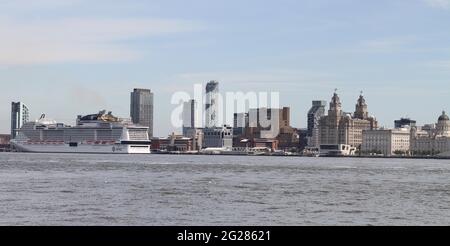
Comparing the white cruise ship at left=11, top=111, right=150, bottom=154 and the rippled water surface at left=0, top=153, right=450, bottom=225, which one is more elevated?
the white cruise ship at left=11, top=111, right=150, bottom=154

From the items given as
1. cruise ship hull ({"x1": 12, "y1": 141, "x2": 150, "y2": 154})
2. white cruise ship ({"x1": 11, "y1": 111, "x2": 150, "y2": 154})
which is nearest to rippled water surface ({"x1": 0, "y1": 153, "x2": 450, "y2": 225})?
cruise ship hull ({"x1": 12, "y1": 141, "x2": 150, "y2": 154})

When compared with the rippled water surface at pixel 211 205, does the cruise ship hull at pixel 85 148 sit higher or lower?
higher

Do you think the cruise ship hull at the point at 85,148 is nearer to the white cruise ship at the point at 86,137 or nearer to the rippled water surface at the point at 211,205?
the white cruise ship at the point at 86,137

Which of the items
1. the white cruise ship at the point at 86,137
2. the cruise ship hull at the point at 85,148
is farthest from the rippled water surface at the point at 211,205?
the white cruise ship at the point at 86,137

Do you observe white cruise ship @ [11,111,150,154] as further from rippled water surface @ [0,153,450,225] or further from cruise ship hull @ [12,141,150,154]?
rippled water surface @ [0,153,450,225]

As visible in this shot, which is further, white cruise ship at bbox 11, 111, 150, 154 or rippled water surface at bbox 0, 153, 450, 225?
white cruise ship at bbox 11, 111, 150, 154

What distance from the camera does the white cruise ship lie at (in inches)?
7160

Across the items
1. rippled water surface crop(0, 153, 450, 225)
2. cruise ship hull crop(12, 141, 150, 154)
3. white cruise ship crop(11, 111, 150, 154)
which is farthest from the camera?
white cruise ship crop(11, 111, 150, 154)

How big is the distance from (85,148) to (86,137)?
11.4ft

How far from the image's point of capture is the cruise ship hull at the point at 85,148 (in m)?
181

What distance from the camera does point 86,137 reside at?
7239 inches

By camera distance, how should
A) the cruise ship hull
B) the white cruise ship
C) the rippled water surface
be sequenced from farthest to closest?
1. the white cruise ship
2. the cruise ship hull
3. the rippled water surface
